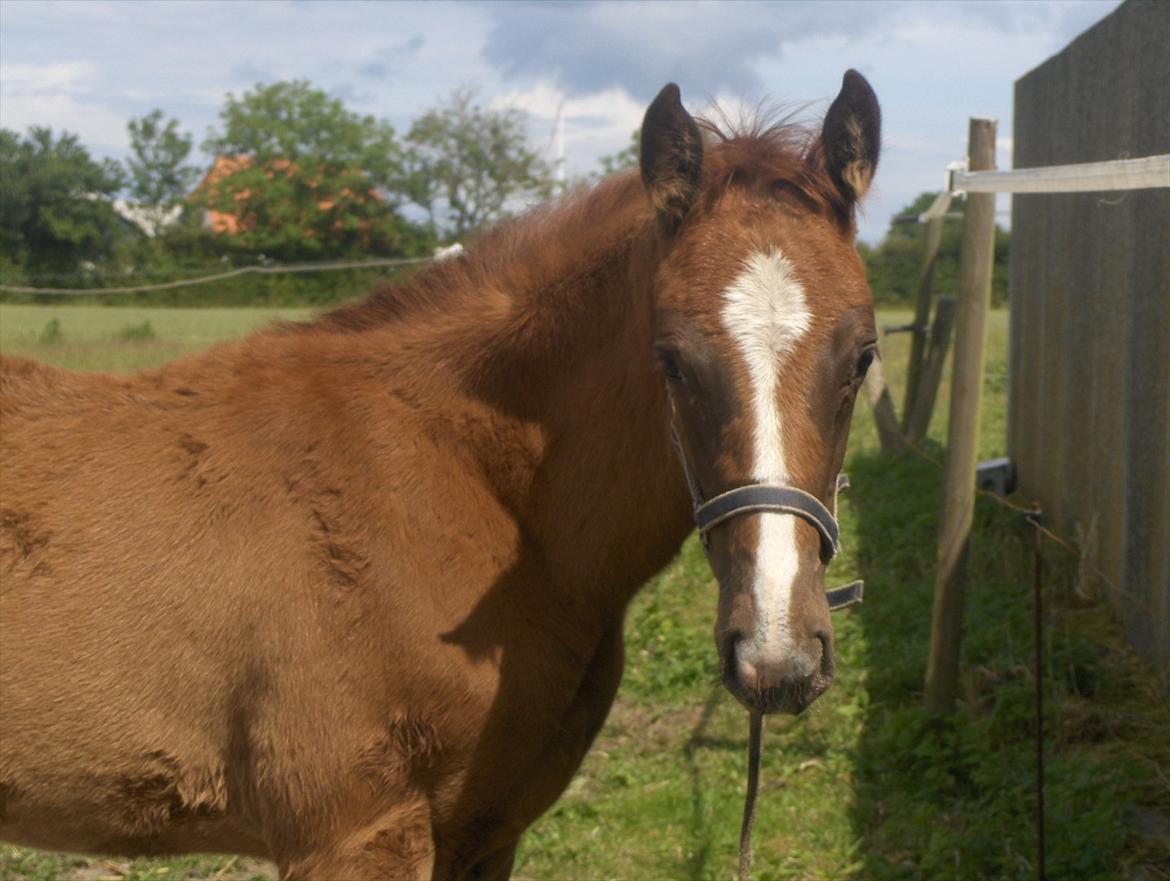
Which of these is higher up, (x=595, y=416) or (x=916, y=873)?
(x=595, y=416)

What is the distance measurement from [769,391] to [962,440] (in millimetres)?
2646

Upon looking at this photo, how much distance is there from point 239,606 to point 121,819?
56 centimetres

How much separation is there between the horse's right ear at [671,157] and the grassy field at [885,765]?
2.43m

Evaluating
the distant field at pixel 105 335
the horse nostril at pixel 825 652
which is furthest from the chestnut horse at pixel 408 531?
the distant field at pixel 105 335

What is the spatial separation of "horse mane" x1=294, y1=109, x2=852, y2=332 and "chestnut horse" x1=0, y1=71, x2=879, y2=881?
0.04 ft

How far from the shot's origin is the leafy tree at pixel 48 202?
1345 cm

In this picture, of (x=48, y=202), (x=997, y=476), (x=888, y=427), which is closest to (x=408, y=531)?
(x=997, y=476)

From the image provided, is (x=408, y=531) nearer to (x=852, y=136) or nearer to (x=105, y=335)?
(x=852, y=136)

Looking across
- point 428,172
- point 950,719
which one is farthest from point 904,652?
point 428,172

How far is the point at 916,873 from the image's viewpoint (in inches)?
143

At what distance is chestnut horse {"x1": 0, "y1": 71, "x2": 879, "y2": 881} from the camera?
2.24 m

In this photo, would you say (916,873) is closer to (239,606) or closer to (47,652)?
(239,606)

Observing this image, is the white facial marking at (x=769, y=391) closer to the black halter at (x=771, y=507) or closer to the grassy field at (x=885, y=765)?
the black halter at (x=771, y=507)

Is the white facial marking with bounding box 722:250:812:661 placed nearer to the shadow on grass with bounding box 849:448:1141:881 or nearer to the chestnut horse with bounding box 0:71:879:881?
the chestnut horse with bounding box 0:71:879:881
